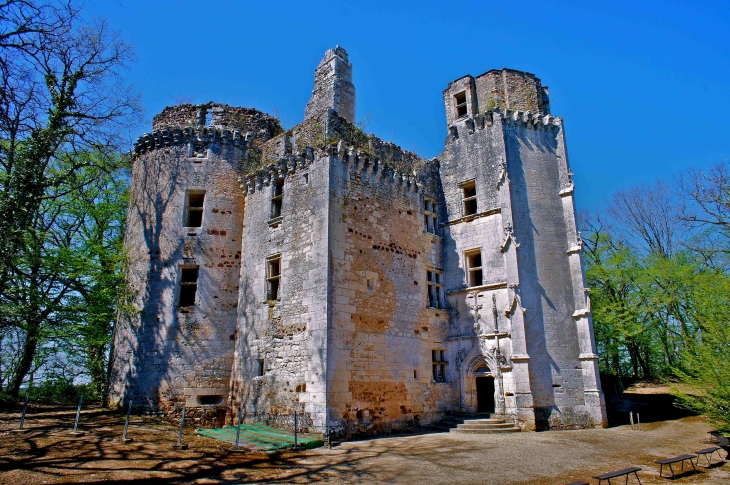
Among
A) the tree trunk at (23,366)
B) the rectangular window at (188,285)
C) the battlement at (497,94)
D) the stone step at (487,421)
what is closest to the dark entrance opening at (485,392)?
Answer: the stone step at (487,421)

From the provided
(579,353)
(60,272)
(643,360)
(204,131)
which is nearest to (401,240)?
(579,353)

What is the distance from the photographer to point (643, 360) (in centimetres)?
2508

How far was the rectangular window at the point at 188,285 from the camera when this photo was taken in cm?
1499

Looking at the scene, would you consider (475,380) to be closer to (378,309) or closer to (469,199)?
(378,309)

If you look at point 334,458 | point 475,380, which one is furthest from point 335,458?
point 475,380

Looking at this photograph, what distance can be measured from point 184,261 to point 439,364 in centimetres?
913

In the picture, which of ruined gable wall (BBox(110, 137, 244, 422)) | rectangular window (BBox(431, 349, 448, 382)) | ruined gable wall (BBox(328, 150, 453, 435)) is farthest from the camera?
rectangular window (BBox(431, 349, 448, 382))

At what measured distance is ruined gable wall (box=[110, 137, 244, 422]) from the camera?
14.0 meters

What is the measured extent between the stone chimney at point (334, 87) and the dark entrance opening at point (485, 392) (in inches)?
405

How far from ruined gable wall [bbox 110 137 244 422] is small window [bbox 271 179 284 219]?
156cm

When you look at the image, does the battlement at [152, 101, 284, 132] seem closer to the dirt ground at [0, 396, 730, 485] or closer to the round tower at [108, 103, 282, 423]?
the round tower at [108, 103, 282, 423]

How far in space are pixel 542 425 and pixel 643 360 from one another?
1462 cm

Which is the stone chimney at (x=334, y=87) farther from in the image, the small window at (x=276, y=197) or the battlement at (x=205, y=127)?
the small window at (x=276, y=197)

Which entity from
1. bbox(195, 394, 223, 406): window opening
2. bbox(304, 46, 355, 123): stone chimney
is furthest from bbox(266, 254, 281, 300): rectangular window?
bbox(304, 46, 355, 123): stone chimney
